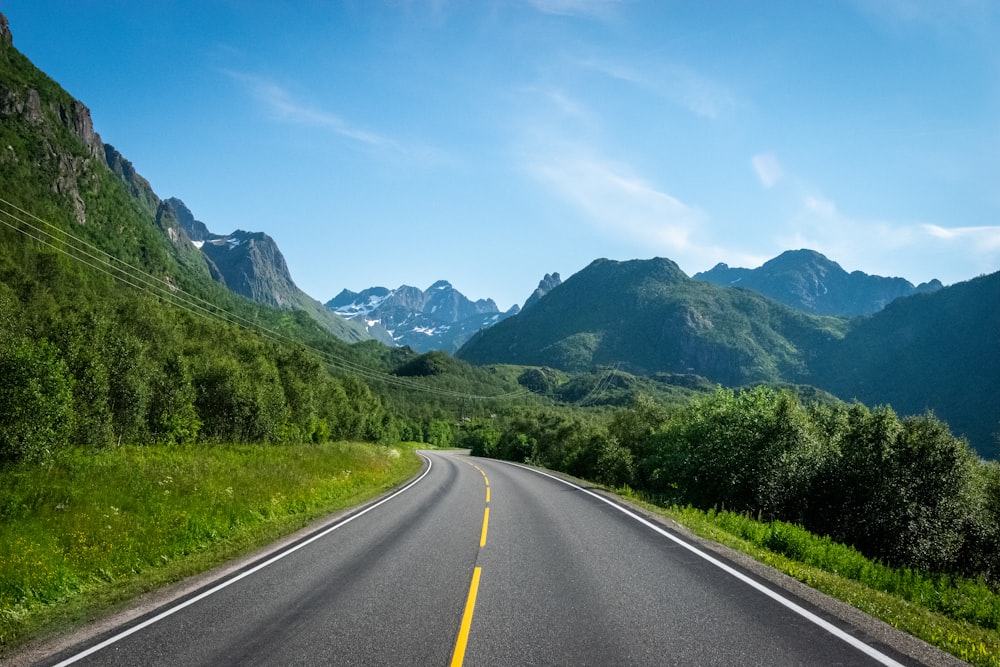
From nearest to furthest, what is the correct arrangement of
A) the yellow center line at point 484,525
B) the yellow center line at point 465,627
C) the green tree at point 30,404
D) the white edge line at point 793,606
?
the yellow center line at point 465,627
the white edge line at point 793,606
the yellow center line at point 484,525
the green tree at point 30,404

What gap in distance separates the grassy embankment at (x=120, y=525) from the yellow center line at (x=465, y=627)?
5974mm

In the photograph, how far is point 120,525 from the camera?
475 inches

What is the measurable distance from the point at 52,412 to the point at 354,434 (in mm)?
69048

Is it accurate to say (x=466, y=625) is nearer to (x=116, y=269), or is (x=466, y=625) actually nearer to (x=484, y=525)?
(x=484, y=525)

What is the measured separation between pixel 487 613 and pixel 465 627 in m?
0.65

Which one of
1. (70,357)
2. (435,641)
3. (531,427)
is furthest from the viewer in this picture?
(531,427)

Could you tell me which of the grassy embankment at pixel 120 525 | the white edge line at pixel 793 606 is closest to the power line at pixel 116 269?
the grassy embankment at pixel 120 525

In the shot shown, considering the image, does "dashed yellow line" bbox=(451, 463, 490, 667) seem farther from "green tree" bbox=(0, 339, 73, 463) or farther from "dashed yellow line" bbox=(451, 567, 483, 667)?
"green tree" bbox=(0, 339, 73, 463)

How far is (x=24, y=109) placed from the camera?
173250mm

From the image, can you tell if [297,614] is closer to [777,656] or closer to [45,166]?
[777,656]

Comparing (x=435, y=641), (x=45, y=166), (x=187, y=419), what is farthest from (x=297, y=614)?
(x=45, y=166)

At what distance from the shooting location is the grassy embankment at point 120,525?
8617 millimetres

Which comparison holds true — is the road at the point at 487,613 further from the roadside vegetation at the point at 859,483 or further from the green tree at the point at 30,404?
the green tree at the point at 30,404

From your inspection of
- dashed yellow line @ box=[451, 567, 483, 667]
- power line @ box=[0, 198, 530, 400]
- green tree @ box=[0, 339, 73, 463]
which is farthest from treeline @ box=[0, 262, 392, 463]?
dashed yellow line @ box=[451, 567, 483, 667]
